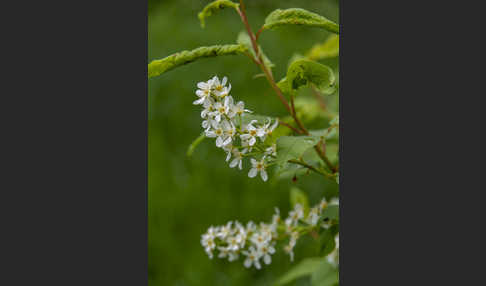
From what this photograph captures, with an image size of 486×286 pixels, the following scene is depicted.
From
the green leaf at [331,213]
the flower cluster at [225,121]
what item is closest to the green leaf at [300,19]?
the flower cluster at [225,121]

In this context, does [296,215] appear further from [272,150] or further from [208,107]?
[208,107]

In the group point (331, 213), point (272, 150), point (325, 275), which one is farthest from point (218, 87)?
point (325, 275)

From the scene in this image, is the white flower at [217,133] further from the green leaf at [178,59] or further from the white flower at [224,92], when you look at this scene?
the green leaf at [178,59]

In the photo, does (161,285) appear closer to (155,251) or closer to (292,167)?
(155,251)

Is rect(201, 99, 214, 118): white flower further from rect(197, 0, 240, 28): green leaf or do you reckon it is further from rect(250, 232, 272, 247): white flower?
rect(250, 232, 272, 247): white flower

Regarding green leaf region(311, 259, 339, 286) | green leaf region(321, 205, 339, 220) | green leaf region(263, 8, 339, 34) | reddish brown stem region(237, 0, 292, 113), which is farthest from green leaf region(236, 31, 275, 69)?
green leaf region(311, 259, 339, 286)

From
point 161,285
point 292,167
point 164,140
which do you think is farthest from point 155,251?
point 292,167
